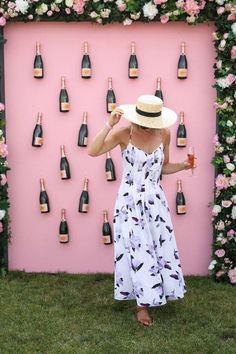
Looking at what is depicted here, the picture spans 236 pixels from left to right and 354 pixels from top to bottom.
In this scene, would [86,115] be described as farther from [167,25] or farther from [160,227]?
[160,227]

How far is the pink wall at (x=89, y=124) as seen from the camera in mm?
6234

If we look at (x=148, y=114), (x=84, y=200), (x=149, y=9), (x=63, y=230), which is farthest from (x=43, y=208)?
(x=149, y=9)

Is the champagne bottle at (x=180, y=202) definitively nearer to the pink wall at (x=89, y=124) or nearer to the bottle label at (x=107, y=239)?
the pink wall at (x=89, y=124)

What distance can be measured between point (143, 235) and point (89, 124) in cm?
160

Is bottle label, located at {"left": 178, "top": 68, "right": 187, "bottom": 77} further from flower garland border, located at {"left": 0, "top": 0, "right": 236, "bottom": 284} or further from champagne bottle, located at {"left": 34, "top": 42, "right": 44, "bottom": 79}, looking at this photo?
champagne bottle, located at {"left": 34, "top": 42, "right": 44, "bottom": 79}

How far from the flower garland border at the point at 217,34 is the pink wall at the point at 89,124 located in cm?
15

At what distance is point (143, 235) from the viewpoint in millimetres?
5121

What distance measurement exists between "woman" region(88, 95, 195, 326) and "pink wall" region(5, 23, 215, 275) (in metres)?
1.10

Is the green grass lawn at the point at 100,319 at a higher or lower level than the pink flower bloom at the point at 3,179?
lower

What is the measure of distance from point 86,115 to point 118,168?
57 centimetres

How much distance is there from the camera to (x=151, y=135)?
16.9 ft

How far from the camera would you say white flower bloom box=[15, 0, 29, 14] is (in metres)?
6.03

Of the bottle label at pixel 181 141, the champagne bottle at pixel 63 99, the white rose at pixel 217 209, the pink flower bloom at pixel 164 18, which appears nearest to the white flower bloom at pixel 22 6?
the champagne bottle at pixel 63 99

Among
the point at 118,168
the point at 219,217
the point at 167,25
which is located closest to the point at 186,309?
the point at 219,217
